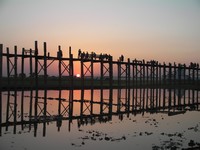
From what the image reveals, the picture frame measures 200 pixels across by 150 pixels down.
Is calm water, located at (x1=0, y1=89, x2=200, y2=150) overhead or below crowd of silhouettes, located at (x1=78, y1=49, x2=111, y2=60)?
below

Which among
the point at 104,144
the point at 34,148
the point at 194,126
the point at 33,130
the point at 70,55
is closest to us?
the point at 34,148

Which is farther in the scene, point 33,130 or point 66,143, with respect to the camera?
point 33,130

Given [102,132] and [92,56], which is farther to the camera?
[92,56]

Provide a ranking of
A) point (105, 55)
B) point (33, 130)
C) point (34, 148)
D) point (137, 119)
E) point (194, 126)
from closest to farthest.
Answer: point (34, 148)
point (33, 130)
point (194, 126)
point (137, 119)
point (105, 55)

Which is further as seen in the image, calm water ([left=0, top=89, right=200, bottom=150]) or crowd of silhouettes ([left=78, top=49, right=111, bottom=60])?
crowd of silhouettes ([left=78, top=49, right=111, bottom=60])

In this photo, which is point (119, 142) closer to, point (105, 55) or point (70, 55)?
point (70, 55)

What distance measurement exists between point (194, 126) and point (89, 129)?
19.0 ft

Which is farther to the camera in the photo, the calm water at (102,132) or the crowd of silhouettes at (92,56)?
the crowd of silhouettes at (92,56)

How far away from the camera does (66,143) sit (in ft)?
36.2

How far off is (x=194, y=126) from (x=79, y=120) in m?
6.30

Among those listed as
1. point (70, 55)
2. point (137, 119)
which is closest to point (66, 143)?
point (137, 119)

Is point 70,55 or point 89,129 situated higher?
point 70,55

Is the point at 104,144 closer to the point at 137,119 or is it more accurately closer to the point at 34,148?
the point at 34,148

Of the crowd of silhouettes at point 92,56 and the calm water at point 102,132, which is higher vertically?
the crowd of silhouettes at point 92,56
